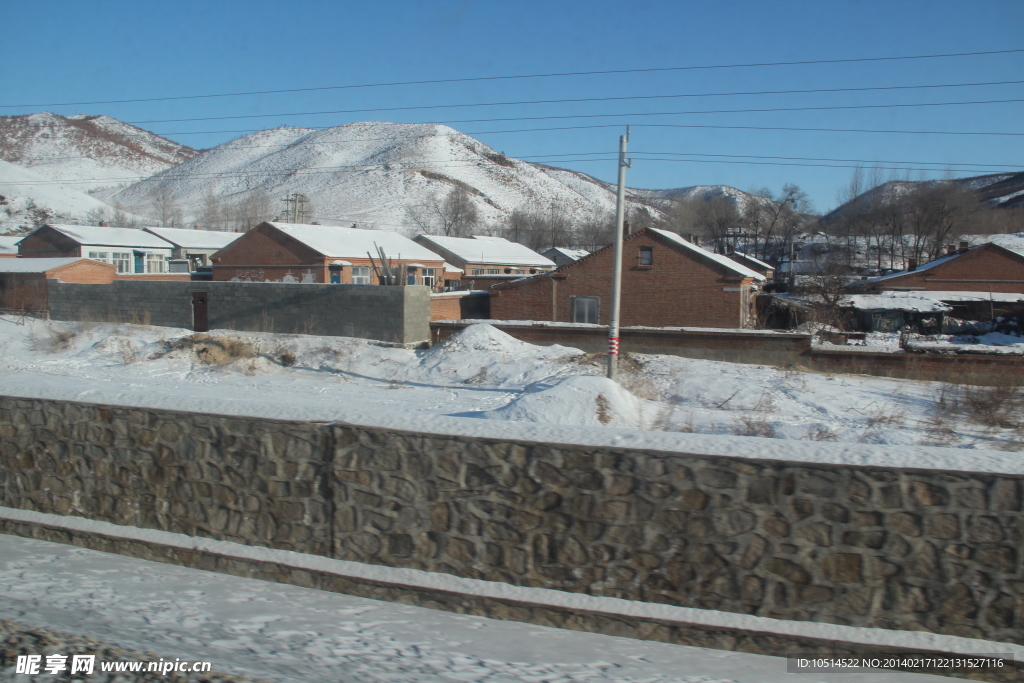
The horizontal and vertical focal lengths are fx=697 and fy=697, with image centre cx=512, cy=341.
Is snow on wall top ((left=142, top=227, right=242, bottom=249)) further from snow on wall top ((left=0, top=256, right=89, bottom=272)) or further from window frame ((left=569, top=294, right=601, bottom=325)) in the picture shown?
window frame ((left=569, top=294, right=601, bottom=325))

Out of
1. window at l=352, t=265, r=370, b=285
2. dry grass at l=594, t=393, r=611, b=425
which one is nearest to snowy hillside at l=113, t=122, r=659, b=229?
window at l=352, t=265, r=370, b=285

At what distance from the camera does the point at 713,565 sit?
4289 mm

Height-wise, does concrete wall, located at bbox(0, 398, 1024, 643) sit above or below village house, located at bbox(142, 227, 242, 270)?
below

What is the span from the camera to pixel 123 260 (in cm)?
4794

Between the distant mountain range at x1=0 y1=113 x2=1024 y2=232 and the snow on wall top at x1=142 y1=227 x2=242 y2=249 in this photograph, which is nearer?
the snow on wall top at x1=142 y1=227 x2=242 y2=249

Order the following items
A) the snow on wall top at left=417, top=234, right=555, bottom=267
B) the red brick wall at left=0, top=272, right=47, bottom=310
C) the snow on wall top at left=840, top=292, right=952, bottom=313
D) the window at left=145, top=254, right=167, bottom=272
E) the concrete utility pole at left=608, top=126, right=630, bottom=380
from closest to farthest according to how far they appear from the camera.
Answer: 1. the concrete utility pole at left=608, top=126, right=630, bottom=380
2. the red brick wall at left=0, top=272, right=47, bottom=310
3. the snow on wall top at left=840, top=292, right=952, bottom=313
4. the window at left=145, top=254, right=167, bottom=272
5. the snow on wall top at left=417, top=234, right=555, bottom=267

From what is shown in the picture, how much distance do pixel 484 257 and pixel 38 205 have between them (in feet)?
205

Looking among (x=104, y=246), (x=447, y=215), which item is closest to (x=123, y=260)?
(x=104, y=246)

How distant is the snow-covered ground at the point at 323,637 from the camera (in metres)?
3.63

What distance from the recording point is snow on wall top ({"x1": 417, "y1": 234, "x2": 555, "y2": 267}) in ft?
183

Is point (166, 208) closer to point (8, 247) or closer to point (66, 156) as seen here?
point (66, 156)

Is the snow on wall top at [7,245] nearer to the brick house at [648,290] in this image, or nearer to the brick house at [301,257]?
the brick house at [301,257]

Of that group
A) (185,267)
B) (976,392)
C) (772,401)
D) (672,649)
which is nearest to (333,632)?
(672,649)

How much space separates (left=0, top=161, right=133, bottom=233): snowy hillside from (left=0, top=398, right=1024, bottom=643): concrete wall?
8350 centimetres
